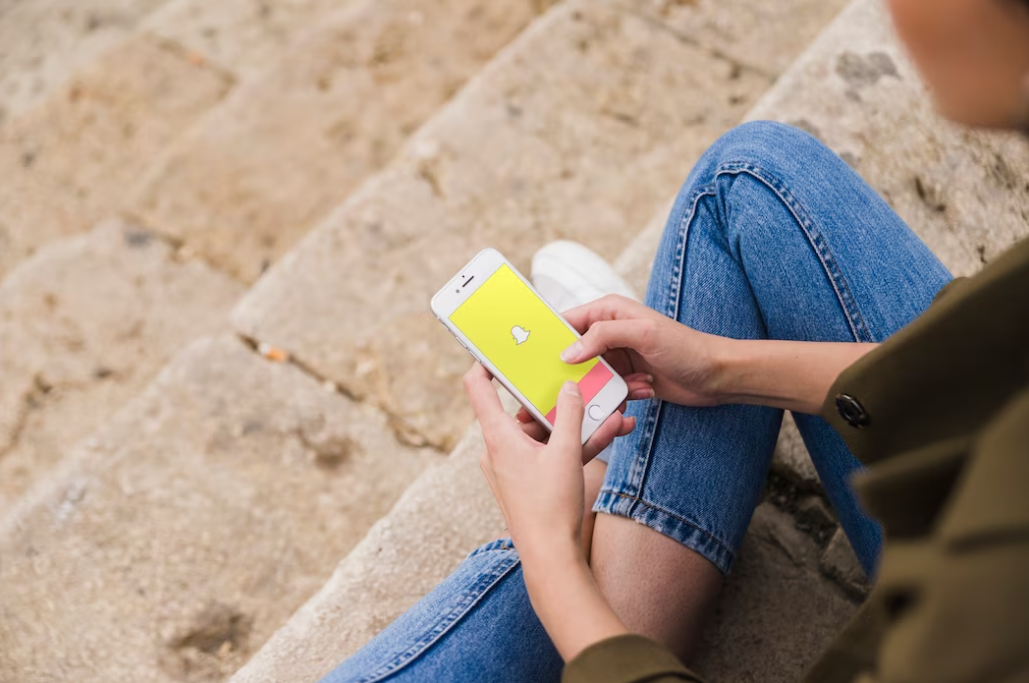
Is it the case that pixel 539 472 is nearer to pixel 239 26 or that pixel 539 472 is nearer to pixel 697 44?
pixel 697 44

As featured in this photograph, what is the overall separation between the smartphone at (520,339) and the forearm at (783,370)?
5.0 inches

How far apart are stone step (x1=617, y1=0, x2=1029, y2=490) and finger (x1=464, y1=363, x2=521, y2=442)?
526 millimetres

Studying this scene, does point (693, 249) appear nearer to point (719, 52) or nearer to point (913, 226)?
point (913, 226)

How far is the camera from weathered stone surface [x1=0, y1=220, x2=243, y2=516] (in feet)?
6.28

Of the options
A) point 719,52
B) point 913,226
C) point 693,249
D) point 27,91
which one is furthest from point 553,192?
point 27,91

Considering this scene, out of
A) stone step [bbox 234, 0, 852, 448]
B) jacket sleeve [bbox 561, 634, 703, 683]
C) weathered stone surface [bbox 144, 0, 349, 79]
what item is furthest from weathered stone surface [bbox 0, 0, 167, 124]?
jacket sleeve [bbox 561, 634, 703, 683]

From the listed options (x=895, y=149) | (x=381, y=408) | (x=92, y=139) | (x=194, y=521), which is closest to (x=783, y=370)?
(x=895, y=149)

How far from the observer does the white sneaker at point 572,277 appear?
4.50 ft

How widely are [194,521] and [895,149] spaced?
140cm

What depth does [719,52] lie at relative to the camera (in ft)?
7.25

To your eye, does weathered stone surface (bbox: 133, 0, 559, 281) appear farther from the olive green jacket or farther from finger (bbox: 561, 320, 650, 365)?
the olive green jacket

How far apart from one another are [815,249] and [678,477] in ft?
1.04

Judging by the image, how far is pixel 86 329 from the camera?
201cm

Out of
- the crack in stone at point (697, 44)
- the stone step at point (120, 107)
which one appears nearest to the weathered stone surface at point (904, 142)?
the crack in stone at point (697, 44)
